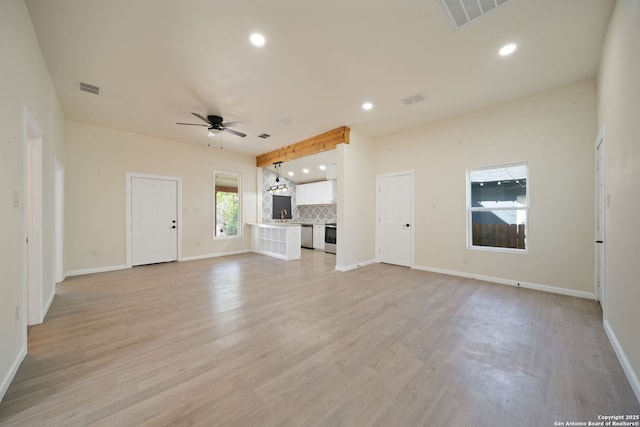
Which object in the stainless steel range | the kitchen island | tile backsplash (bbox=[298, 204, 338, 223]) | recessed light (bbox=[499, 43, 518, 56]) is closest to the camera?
recessed light (bbox=[499, 43, 518, 56])

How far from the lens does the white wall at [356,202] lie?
4937mm

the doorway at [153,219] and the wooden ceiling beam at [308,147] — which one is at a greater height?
the wooden ceiling beam at [308,147]

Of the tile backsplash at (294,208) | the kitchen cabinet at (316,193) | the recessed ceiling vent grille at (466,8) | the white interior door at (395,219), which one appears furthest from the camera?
the tile backsplash at (294,208)

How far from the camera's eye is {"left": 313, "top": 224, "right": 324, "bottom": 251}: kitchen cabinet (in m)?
7.85

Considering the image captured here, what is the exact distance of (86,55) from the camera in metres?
2.69

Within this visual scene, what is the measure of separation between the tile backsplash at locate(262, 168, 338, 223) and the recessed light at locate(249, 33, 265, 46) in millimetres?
5267

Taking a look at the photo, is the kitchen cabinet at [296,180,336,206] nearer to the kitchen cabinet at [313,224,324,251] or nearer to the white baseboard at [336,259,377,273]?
the kitchen cabinet at [313,224,324,251]

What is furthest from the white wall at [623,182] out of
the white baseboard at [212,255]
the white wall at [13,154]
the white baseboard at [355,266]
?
the white baseboard at [212,255]

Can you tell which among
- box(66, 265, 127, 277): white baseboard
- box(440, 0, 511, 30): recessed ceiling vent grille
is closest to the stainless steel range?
box(66, 265, 127, 277): white baseboard

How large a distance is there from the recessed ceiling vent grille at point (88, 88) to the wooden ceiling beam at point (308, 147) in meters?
3.64

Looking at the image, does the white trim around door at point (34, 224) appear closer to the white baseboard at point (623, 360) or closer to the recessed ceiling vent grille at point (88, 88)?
the recessed ceiling vent grille at point (88, 88)

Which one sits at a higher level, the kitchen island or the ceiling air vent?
the ceiling air vent

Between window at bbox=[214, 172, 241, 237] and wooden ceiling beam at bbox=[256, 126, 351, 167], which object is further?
window at bbox=[214, 172, 241, 237]

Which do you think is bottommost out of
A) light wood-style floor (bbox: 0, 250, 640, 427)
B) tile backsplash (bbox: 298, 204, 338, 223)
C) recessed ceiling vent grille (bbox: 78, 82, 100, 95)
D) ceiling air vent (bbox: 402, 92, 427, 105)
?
light wood-style floor (bbox: 0, 250, 640, 427)
